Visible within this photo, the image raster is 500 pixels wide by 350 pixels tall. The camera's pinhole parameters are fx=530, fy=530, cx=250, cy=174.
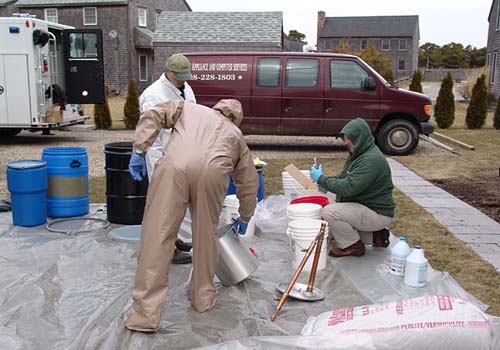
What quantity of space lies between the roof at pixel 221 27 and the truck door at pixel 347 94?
12663 mm

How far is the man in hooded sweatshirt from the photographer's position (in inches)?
164

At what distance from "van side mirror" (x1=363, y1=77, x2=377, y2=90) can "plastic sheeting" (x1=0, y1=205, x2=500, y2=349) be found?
19.0 ft

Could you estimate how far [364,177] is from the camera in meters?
4.14

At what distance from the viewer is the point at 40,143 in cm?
1197

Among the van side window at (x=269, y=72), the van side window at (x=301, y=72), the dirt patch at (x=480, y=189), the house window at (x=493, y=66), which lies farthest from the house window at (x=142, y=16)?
the dirt patch at (x=480, y=189)

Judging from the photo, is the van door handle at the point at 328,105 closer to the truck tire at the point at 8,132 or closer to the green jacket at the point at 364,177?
the green jacket at the point at 364,177

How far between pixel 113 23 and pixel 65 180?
2474 centimetres

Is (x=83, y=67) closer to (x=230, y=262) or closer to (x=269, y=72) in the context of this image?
(x=269, y=72)

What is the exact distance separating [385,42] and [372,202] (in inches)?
2106

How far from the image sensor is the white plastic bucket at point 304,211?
4520 millimetres

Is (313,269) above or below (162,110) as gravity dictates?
below

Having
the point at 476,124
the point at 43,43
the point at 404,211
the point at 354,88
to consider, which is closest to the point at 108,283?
the point at 404,211

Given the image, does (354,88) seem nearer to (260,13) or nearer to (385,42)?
(260,13)

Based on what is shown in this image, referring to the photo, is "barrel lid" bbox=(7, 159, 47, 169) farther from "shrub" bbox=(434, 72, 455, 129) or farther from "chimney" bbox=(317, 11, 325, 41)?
"chimney" bbox=(317, 11, 325, 41)
